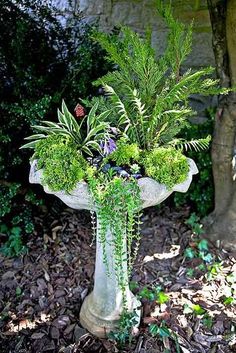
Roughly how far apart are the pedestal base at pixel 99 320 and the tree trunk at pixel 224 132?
33.3 inches

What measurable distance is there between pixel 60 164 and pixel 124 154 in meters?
0.26

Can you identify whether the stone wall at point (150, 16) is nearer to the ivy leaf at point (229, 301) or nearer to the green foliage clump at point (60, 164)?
the green foliage clump at point (60, 164)

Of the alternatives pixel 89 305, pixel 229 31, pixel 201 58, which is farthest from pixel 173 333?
pixel 201 58

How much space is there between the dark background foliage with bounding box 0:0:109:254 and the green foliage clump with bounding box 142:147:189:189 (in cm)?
88

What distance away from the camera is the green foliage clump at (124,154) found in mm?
1673

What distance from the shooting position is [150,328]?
203 centimetres

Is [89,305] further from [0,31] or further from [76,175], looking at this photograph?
[0,31]

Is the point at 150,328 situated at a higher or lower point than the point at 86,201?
lower

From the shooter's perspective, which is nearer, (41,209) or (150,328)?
Answer: (150,328)

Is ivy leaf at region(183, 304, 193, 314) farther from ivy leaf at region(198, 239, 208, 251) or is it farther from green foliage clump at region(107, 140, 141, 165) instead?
green foliage clump at region(107, 140, 141, 165)

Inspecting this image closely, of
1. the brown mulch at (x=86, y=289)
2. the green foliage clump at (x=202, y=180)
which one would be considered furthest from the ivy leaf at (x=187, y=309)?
the green foliage clump at (x=202, y=180)

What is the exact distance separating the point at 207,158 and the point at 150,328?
3.95ft

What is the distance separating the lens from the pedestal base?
6.63 ft

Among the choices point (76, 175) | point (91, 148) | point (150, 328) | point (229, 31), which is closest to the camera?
point (76, 175)
